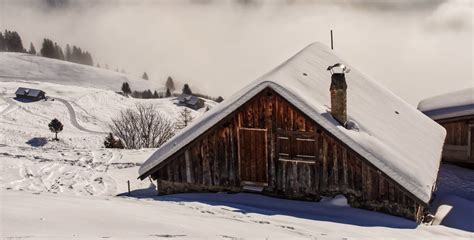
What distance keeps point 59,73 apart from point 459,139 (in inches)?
5484

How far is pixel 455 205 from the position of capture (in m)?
16.6

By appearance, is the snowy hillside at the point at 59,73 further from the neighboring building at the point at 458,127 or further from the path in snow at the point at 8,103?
the neighboring building at the point at 458,127

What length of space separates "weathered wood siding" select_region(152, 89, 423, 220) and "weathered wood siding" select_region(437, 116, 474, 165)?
1033 cm

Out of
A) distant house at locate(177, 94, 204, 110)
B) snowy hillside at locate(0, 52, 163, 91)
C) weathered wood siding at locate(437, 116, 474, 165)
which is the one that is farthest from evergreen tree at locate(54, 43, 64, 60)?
weathered wood siding at locate(437, 116, 474, 165)

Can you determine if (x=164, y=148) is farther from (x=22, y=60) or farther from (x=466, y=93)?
(x=22, y=60)

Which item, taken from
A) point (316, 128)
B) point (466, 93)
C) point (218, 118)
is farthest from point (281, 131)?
point (466, 93)

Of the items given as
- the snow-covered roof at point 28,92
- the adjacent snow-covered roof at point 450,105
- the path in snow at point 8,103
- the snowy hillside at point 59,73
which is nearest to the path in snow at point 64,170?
the adjacent snow-covered roof at point 450,105

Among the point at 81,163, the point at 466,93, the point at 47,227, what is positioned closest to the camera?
the point at 47,227

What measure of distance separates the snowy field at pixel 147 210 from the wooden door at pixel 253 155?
755 mm

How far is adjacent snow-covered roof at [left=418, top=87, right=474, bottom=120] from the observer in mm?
22234

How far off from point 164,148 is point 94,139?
4417cm

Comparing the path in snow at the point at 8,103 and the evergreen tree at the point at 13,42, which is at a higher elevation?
the evergreen tree at the point at 13,42

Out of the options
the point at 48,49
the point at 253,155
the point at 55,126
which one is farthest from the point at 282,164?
the point at 48,49

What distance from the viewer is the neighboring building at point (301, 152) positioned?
1355 cm
